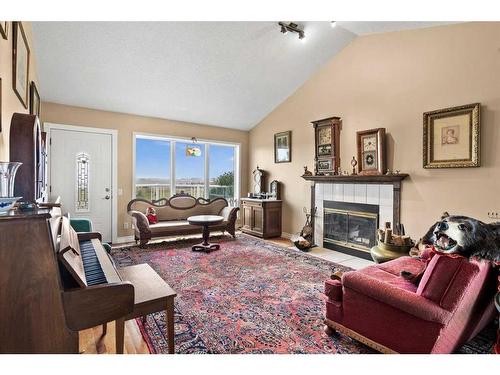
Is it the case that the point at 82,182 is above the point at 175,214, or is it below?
above

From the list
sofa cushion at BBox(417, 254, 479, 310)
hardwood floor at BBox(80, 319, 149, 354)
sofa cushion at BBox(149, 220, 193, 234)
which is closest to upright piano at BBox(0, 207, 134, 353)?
hardwood floor at BBox(80, 319, 149, 354)

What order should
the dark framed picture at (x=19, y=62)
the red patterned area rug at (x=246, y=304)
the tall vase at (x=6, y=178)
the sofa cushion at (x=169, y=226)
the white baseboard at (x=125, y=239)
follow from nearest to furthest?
the tall vase at (x=6, y=178)
the red patterned area rug at (x=246, y=304)
the dark framed picture at (x=19, y=62)
the sofa cushion at (x=169, y=226)
the white baseboard at (x=125, y=239)

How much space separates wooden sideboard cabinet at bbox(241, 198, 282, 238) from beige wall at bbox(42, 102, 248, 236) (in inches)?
75.7

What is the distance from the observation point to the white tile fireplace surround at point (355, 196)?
3789mm

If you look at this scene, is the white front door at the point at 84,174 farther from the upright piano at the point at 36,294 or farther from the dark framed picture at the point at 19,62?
the upright piano at the point at 36,294

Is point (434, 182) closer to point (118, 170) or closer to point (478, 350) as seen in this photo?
point (478, 350)

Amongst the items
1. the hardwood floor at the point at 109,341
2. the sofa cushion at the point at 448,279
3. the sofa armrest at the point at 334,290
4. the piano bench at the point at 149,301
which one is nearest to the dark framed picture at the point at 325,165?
the sofa armrest at the point at 334,290

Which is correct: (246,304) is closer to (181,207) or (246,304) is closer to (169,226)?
(169,226)

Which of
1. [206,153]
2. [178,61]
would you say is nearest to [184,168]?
[206,153]

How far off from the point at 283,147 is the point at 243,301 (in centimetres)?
369

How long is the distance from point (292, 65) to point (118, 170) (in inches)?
147

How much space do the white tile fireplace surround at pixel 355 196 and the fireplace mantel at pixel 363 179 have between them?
0.06 m

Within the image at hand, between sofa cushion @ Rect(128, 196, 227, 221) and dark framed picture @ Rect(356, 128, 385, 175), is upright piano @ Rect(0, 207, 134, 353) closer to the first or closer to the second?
dark framed picture @ Rect(356, 128, 385, 175)

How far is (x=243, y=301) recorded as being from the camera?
2.54m
